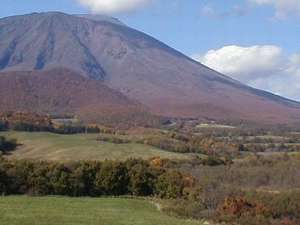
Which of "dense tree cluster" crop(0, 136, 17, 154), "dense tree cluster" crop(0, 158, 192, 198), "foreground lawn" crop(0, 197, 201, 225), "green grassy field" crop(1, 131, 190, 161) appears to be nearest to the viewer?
"foreground lawn" crop(0, 197, 201, 225)

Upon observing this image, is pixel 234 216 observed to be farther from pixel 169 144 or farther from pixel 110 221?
pixel 169 144

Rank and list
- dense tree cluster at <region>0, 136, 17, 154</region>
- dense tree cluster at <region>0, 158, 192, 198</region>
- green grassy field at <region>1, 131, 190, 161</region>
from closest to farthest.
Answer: dense tree cluster at <region>0, 158, 192, 198</region>, green grassy field at <region>1, 131, 190, 161</region>, dense tree cluster at <region>0, 136, 17, 154</region>

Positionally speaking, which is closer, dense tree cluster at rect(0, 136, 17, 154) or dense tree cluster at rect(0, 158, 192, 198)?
dense tree cluster at rect(0, 158, 192, 198)

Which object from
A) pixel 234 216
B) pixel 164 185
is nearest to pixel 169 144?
pixel 164 185

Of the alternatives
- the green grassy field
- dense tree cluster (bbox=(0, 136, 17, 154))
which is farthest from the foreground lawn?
dense tree cluster (bbox=(0, 136, 17, 154))

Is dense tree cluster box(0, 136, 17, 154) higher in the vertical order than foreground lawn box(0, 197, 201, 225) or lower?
lower

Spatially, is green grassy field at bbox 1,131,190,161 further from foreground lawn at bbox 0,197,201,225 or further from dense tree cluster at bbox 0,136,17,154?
foreground lawn at bbox 0,197,201,225
